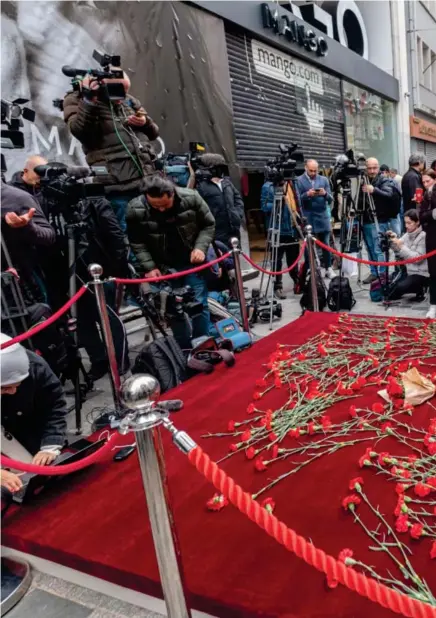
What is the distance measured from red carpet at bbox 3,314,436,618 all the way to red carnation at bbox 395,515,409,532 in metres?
0.06

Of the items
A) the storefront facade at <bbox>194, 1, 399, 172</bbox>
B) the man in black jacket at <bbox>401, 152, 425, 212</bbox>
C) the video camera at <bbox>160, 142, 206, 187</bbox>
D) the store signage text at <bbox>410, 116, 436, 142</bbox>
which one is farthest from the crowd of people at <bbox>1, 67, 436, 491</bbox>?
the store signage text at <bbox>410, 116, 436, 142</bbox>

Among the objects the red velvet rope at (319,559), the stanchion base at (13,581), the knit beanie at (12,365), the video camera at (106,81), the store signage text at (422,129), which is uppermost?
the store signage text at (422,129)

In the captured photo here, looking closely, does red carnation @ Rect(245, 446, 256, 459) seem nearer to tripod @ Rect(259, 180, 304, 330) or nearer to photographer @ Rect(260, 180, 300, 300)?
tripod @ Rect(259, 180, 304, 330)

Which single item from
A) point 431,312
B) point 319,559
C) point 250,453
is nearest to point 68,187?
point 250,453

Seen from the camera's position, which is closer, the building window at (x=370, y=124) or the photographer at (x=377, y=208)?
the photographer at (x=377, y=208)

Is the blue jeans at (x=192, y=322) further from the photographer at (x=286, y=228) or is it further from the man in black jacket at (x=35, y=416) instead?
the photographer at (x=286, y=228)

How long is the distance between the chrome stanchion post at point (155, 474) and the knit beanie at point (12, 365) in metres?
0.96

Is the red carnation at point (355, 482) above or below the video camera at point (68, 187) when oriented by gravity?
below

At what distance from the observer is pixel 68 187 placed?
3.25 meters

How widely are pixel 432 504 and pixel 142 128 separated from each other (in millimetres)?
3542

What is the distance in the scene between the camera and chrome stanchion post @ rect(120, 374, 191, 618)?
126cm

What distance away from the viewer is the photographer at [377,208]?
259 inches

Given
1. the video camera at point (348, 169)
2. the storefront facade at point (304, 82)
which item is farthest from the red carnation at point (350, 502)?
the storefront facade at point (304, 82)

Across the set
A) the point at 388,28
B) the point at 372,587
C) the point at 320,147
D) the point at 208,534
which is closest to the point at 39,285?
the point at 208,534
